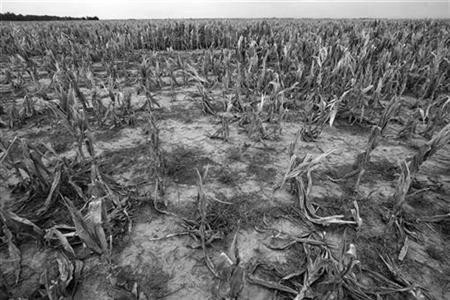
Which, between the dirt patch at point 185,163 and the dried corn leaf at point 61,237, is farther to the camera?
the dirt patch at point 185,163

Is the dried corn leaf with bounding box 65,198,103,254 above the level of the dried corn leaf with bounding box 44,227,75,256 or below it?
above

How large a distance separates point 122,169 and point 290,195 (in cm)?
141

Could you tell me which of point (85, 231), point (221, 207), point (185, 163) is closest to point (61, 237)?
point (85, 231)

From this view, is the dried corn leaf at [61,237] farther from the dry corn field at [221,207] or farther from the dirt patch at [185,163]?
the dirt patch at [185,163]

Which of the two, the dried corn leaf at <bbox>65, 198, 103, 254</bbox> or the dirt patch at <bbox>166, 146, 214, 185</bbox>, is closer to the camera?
the dried corn leaf at <bbox>65, 198, 103, 254</bbox>

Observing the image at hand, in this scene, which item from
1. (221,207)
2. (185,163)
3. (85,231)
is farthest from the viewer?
(185,163)

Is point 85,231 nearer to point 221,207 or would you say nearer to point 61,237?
point 61,237

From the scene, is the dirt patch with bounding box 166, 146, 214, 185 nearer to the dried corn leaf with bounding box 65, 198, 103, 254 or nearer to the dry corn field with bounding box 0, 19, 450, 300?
the dry corn field with bounding box 0, 19, 450, 300

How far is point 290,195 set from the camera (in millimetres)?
1939

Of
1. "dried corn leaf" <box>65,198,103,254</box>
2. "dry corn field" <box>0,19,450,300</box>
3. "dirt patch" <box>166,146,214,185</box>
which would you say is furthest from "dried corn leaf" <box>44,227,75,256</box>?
"dirt patch" <box>166,146,214,185</box>

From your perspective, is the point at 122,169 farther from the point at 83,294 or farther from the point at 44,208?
the point at 83,294

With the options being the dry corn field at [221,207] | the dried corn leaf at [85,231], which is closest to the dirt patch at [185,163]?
the dry corn field at [221,207]

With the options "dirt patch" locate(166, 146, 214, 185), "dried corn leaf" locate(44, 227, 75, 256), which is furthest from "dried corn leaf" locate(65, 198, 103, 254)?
"dirt patch" locate(166, 146, 214, 185)

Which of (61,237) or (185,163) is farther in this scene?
(185,163)
